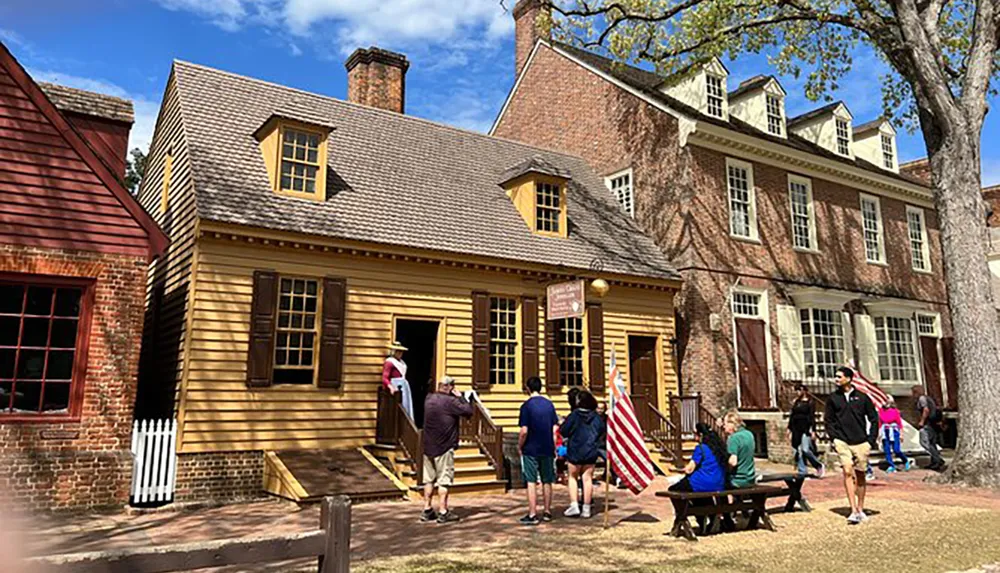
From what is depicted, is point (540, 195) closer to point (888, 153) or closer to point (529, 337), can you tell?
point (529, 337)

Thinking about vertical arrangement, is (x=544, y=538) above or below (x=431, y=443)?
below

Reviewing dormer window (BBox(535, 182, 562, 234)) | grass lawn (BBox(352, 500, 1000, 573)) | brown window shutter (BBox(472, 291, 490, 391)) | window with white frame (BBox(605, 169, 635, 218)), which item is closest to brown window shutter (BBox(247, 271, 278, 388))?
brown window shutter (BBox(472, 291, 490, 391))

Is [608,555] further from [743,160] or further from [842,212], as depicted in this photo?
[842,212]

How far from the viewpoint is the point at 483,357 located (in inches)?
569

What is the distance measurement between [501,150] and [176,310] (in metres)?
10.0

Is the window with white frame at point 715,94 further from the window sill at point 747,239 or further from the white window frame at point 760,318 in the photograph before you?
the white window frame at point 760,318

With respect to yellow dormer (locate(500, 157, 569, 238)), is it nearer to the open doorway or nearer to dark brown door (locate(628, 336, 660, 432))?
dark brown door (locate(628, 336, 660, 432))

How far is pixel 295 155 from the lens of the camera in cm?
1363

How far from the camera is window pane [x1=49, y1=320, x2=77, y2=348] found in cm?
1029

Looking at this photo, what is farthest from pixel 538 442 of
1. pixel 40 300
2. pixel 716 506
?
pixel 40 300

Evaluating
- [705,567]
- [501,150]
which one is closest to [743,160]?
[501,150]

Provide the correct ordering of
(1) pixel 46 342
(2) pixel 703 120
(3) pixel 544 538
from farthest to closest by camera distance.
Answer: (2) pixel 703 120, (1) pixel 46 342, (3) pixel 544 538

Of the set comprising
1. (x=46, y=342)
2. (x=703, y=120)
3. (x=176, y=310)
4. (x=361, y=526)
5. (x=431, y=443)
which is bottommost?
(x=361, y=526)

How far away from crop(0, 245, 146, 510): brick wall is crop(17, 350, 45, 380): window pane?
62 centimetres
